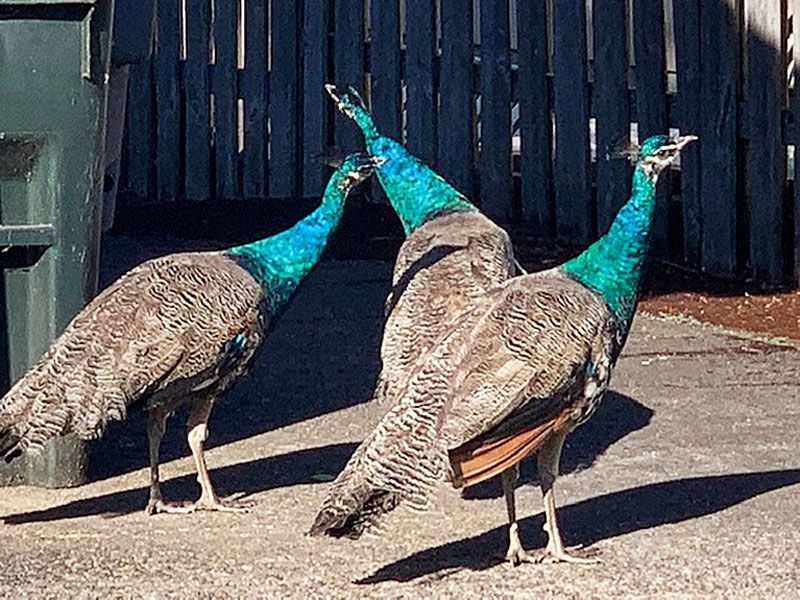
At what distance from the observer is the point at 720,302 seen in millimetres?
10430

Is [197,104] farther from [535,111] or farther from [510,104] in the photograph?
[535,111]

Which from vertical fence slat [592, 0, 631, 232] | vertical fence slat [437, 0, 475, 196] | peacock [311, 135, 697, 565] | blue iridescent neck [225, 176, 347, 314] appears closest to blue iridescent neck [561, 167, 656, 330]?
peacock [311, 135, 697, 565]

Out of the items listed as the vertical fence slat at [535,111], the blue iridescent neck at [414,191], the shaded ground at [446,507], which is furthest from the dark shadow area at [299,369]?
the vertical fence slat at [535,111]

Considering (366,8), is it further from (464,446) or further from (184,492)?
(464,446)

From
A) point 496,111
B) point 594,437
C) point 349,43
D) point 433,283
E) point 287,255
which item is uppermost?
point 349,43

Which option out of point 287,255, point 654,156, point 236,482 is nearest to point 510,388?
point 654,156

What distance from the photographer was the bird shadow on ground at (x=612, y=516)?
245 inches

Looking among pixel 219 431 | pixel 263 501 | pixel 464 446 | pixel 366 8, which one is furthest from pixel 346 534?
pixel 366 8

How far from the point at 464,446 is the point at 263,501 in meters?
1.57

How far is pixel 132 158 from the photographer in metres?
13.7

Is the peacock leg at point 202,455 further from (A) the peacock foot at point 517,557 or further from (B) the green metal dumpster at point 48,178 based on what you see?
(A) the peacock foot at point 517,557

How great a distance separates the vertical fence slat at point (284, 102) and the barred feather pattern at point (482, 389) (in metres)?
7.08

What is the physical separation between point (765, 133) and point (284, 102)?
395 cm

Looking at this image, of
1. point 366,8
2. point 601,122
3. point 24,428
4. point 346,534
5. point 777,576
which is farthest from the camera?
point 366,8
